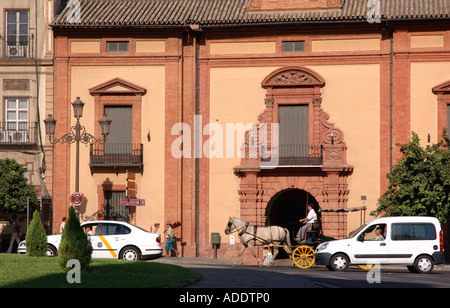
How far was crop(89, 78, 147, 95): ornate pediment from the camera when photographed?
3719 centimetres

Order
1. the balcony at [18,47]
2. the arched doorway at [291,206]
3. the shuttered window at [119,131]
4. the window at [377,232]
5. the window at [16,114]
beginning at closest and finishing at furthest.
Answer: the window at [377,232], the shuttered window at [119,131], the window at [16,114], the balcony at [18,47], the arched doorway at [291,206]

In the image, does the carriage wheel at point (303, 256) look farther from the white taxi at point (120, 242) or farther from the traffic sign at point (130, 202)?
the traffic sign at point (130, 202)

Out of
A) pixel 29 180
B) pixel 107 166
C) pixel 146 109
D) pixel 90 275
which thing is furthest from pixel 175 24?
pixel 90 275

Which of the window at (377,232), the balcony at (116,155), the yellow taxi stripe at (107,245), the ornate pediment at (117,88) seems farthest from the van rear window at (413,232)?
the ornate pediment at (117,88)

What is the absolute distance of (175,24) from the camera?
36.8m

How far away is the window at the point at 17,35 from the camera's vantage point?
124 ft

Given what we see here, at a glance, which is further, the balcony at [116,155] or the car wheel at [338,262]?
the balcony at [116,155]

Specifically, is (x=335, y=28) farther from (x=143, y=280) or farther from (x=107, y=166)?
(x=143, y=280)

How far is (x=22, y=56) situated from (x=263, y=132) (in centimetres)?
1088

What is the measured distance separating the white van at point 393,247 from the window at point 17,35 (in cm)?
1706

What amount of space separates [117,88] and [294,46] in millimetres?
7692

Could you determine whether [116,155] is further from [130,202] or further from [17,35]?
[17,35]

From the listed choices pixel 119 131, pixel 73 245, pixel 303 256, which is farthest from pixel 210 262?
pixel 73 245

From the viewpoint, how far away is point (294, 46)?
121 feet
